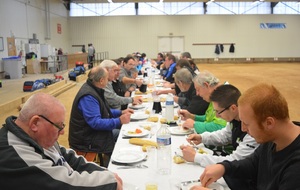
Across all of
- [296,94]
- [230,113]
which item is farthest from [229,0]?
[230,113]

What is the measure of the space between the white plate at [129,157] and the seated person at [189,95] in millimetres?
1642

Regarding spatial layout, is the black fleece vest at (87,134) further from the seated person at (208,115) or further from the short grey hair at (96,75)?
the seated person at (208,115)

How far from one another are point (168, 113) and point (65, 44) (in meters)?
Answer: 21.2

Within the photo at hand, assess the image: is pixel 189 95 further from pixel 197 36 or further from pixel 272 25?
pixel 272 25

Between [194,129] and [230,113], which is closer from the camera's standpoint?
[230,113]

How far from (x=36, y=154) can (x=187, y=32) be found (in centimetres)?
2397

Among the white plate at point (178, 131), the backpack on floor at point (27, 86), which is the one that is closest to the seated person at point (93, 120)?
the white plate at point (178, 131)

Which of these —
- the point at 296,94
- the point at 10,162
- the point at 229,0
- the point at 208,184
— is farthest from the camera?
the point at 229,0

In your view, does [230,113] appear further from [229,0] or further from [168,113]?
[229,0]

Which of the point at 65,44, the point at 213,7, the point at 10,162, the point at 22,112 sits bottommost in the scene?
the point at 10,162

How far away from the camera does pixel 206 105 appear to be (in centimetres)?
377

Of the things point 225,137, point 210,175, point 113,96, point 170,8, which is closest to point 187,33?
point 170,8

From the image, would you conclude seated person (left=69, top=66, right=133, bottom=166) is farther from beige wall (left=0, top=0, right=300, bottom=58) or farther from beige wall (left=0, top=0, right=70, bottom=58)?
beige wall (left=0, top=0, right=300, bottom=58)

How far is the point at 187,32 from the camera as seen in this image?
2455 centimetres
